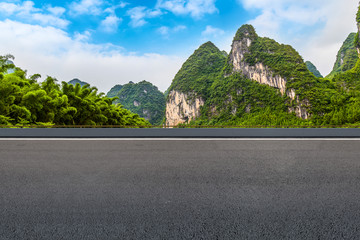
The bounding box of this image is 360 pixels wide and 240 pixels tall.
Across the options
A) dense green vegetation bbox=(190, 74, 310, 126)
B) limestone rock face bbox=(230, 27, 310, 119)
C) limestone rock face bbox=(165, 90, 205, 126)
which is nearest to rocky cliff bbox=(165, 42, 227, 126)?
limestone rock face bbox=(165, 90, 205, 126)

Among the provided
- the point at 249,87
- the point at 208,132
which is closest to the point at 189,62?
the point at 249,87

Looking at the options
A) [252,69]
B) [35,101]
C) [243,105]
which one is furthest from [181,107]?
[35,101]

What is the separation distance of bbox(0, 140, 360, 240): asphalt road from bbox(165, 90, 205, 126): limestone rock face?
121658mm

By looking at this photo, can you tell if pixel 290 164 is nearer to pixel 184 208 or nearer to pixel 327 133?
pixel 184 208

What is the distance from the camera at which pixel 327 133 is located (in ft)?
31.6

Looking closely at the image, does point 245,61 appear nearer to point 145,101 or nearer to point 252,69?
point 252,69

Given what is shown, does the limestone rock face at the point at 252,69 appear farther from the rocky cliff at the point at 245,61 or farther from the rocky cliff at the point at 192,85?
the rocky cliff at the point at 192,85

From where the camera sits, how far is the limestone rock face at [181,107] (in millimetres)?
128875

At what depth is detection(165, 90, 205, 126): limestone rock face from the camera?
128875mm

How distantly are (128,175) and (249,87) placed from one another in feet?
372

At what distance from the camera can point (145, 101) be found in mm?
158250

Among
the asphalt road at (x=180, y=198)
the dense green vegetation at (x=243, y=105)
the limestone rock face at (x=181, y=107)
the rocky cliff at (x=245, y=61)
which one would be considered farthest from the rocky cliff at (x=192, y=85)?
the asphalt road at (x=180, y=198)

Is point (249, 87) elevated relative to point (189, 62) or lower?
lower

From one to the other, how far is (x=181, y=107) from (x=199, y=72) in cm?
2175
